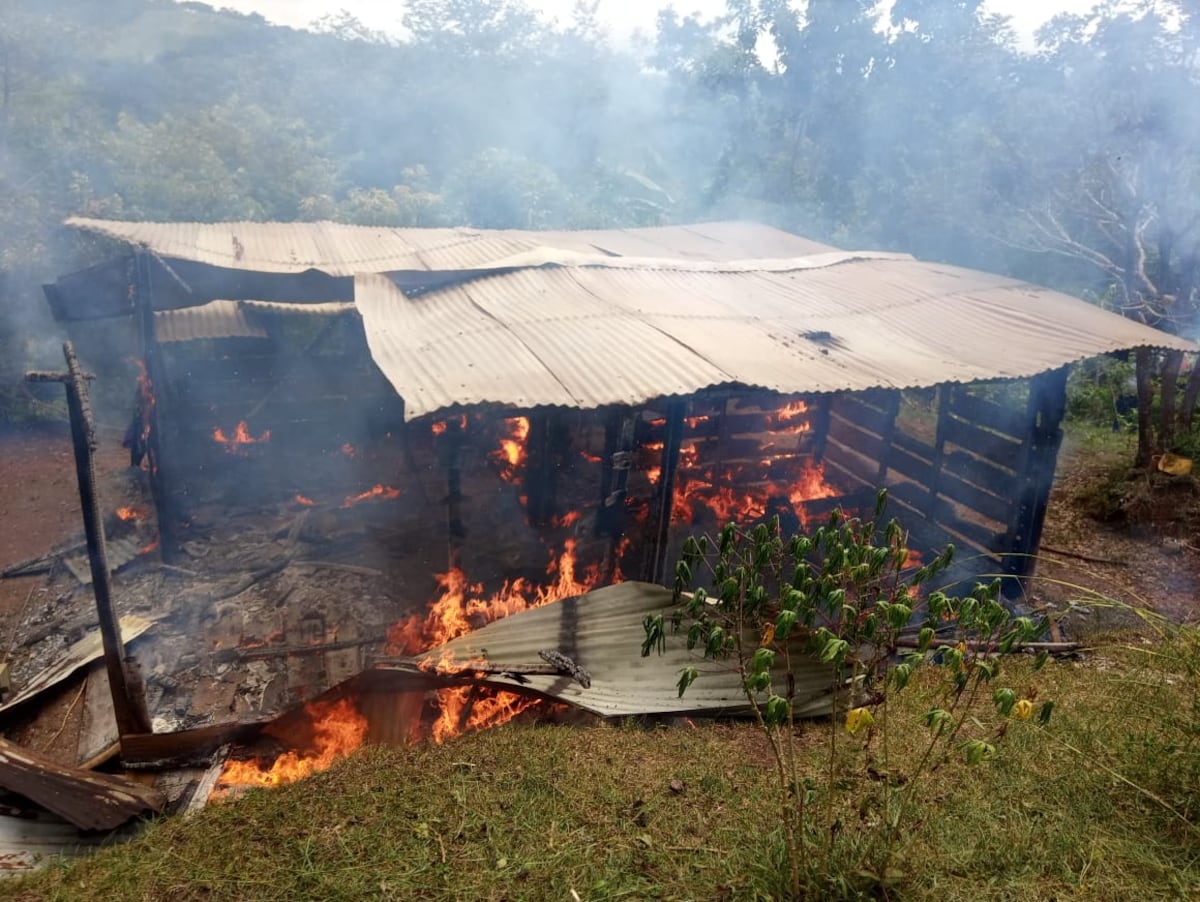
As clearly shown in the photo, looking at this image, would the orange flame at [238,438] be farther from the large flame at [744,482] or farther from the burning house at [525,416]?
the large flame at [744,482]

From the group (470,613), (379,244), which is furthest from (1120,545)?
(379,244)

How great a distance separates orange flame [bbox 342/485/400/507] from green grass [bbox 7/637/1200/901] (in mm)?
6058

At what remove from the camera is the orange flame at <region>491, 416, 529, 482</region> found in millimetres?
10297

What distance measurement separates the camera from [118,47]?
28828mm

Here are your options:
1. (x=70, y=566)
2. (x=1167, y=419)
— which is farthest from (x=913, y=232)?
(x=70, y=566)

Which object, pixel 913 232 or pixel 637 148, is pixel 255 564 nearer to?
pixel 913 232

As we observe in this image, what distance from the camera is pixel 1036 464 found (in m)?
9.46

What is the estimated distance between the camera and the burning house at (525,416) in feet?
23.5

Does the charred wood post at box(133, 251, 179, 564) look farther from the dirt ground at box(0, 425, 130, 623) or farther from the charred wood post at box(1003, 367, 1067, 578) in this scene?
the charred wood post at box(1003, 367, 1067, 578)

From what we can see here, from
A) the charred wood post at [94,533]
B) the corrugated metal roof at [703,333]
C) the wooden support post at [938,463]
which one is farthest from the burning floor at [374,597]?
the wooden support post at [938,463]

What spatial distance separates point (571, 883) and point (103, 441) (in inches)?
527

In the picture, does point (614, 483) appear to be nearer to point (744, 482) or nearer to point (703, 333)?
point (703, 333)

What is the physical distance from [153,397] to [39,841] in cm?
589

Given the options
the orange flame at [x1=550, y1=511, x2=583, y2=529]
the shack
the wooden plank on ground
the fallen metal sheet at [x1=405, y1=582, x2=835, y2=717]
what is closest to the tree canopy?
the shack
